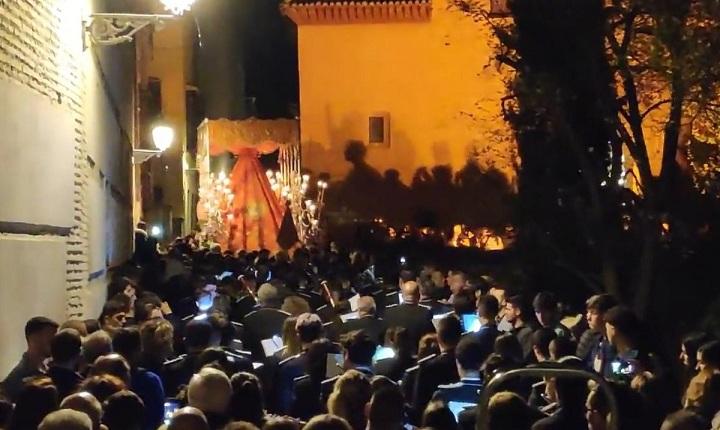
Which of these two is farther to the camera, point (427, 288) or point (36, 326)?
point (427, 288)

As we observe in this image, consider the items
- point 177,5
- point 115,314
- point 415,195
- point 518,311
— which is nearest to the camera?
point 115,314

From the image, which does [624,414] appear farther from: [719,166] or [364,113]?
[364,113]

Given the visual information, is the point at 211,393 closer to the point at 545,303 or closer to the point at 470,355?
the point at 470,355

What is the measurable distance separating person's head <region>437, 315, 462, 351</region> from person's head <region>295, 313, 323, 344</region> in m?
1.00

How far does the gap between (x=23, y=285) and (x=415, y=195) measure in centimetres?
2936

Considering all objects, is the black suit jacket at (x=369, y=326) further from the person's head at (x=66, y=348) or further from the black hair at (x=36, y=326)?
the person's head at (x=66, y=348)

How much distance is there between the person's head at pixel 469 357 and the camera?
8094mm

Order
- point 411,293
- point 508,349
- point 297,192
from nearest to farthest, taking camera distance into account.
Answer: point 508,349, point 411,293, point 297,192

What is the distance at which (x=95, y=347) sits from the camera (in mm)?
8164

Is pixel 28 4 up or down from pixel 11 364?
up

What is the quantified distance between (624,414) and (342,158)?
33211mm

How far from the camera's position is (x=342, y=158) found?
1553 inches

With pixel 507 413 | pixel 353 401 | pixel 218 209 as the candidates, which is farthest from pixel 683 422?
pixel 218 209

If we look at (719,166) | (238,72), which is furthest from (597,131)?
(238,72)
